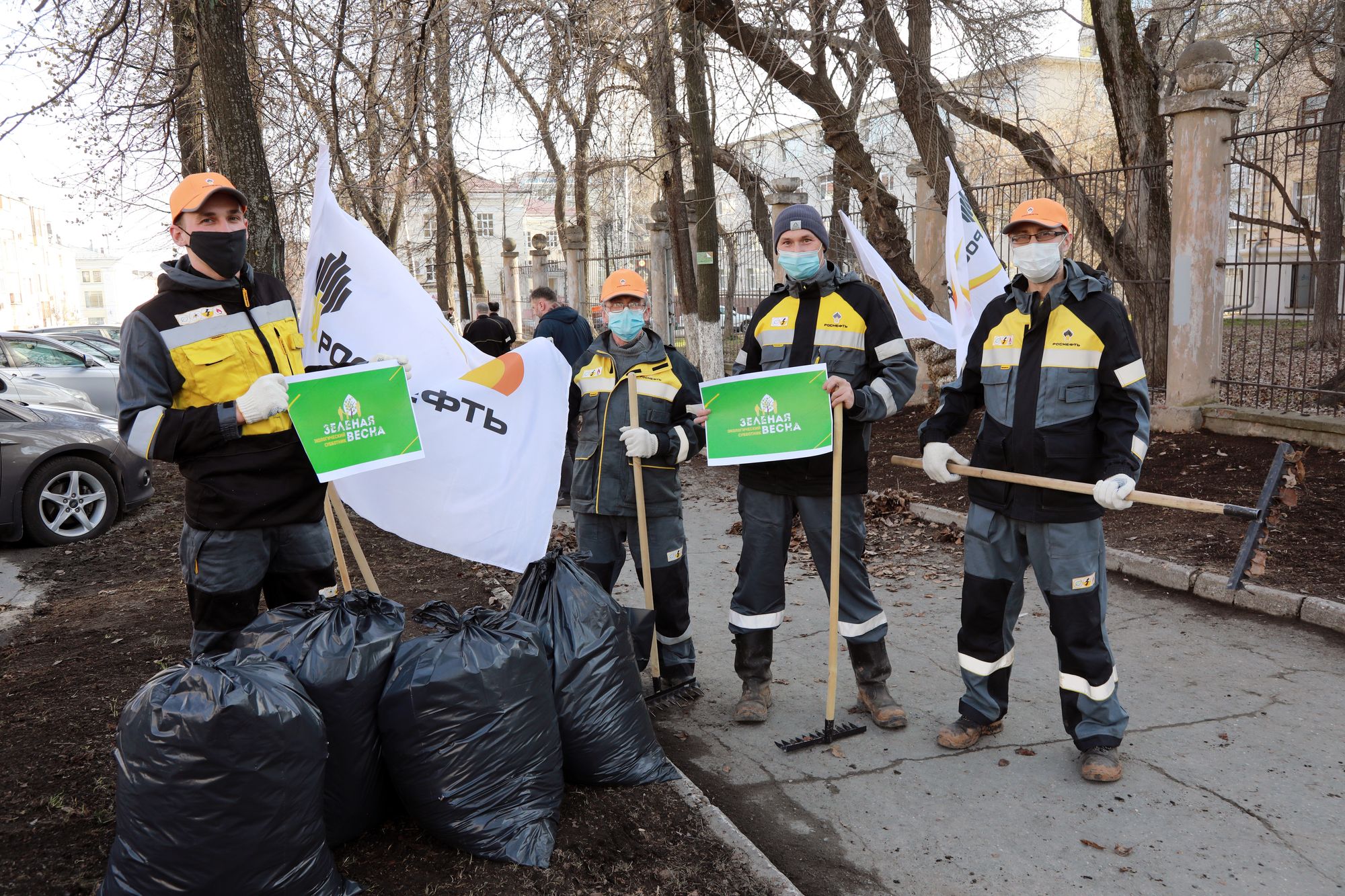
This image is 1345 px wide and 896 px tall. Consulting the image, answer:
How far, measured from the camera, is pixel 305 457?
367cm

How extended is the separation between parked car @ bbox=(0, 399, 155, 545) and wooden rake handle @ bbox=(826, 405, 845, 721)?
7.50m

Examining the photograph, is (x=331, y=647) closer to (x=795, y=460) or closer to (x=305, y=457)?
(x=305, y=457)

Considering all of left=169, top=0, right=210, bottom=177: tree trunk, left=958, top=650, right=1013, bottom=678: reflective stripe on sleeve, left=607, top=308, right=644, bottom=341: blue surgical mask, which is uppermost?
left=169, top=0, right=210, bottom=177: tree trunk

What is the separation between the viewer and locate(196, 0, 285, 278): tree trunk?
5711mm

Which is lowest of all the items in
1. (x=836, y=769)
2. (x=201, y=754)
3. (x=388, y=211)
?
(x=836, y=769)

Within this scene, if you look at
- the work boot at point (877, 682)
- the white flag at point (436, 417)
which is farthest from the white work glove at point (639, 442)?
the work boot at point (877, 682)

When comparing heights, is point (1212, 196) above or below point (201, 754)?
above

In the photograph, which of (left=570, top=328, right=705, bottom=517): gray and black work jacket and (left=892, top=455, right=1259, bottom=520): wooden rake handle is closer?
(left=892, top=455, right=1259, bottom=520): wooden rake handle

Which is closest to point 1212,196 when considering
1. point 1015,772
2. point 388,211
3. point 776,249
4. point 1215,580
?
point 1215,580

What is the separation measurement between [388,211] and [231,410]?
2776 centimetres

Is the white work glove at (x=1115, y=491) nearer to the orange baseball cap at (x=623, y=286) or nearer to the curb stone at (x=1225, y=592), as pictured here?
the orange baseball cap at (x=623, y=286)

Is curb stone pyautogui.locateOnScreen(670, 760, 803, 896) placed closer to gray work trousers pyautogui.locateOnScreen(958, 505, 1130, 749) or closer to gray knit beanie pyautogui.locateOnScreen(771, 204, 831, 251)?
gray work trousers pyautogui.locateOnScreen(958, 505, 1130, 749)

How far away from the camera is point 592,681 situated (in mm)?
3510

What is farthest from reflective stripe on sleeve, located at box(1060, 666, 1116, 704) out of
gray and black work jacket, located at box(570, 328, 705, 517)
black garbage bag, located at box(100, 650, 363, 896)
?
black garbage bag, located at box(100, 650, 363, 896)
